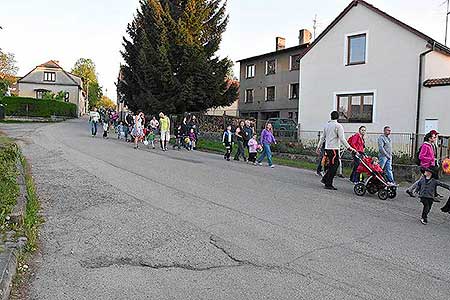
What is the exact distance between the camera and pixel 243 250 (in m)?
6.02

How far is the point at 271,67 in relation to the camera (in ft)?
144

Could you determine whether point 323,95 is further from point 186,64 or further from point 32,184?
point 32,184

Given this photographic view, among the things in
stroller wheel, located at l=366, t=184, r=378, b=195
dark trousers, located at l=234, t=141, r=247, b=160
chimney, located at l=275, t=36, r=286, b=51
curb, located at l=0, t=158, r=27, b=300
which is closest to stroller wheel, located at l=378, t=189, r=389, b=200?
stroller wheel, located at l=366, t=184, r=378, b=195

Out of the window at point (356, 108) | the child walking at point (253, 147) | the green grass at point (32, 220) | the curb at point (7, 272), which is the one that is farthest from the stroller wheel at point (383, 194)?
the window at point (356, 108)

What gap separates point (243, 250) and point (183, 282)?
4.37ft

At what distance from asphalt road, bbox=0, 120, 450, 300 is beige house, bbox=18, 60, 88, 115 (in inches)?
2792

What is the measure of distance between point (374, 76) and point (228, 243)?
65.2 feet

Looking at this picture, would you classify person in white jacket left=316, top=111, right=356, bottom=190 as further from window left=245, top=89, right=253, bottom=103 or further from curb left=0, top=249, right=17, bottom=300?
window left=245, top=89, right=253, bottom=103

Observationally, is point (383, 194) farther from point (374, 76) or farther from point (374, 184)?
point (374, 76)

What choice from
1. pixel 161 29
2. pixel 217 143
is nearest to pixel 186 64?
pixel 161 29

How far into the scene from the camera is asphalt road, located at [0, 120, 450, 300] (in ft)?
15.7

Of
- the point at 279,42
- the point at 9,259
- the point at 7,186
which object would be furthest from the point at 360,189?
the point at 279,42

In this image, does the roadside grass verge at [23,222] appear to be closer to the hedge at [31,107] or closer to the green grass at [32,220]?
the green grass at [32,220]

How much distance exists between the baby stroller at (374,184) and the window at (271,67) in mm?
33488
